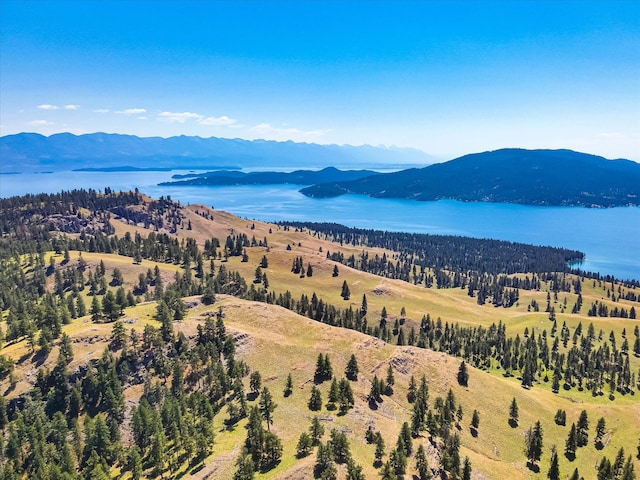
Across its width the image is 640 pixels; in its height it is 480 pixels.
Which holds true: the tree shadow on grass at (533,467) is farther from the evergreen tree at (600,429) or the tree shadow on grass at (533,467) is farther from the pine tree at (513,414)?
the evergreen tree at (600,429)

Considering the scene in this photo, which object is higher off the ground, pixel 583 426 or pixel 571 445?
pixel 583 426

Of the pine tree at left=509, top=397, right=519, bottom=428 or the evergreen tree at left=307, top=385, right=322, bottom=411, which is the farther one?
the pine tree at left=509, top=397, right=519, bottom=428

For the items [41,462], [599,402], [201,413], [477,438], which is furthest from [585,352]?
[41,462]

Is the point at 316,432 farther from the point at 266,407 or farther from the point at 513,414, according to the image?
the point at 513,414

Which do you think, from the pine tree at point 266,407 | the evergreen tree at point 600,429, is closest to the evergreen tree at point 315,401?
the pine tree at point 266,407

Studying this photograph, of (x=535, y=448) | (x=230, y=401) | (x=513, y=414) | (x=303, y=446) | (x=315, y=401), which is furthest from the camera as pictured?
(x=513, y=414)

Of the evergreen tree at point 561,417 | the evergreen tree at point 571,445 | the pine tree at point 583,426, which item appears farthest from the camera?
the evergreen tree at point 561,417

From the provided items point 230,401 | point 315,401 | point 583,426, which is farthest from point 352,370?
point 583,426

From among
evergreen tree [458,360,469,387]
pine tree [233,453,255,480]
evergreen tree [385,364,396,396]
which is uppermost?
pine tree [233,453,255,480]

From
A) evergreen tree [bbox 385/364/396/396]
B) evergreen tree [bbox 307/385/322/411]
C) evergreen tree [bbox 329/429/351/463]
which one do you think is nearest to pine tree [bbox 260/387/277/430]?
evergreen tree [bbox 307/385/322/411]

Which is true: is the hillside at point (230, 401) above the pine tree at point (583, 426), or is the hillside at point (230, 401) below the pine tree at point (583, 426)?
above

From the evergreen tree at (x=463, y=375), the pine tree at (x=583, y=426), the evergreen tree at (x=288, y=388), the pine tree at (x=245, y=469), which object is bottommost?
the pine tree at (x=583, y=426)

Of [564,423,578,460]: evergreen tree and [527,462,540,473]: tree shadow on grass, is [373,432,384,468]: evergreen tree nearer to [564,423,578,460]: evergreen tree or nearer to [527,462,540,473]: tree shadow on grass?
[527,462,540,473]: tree shadow on grass
